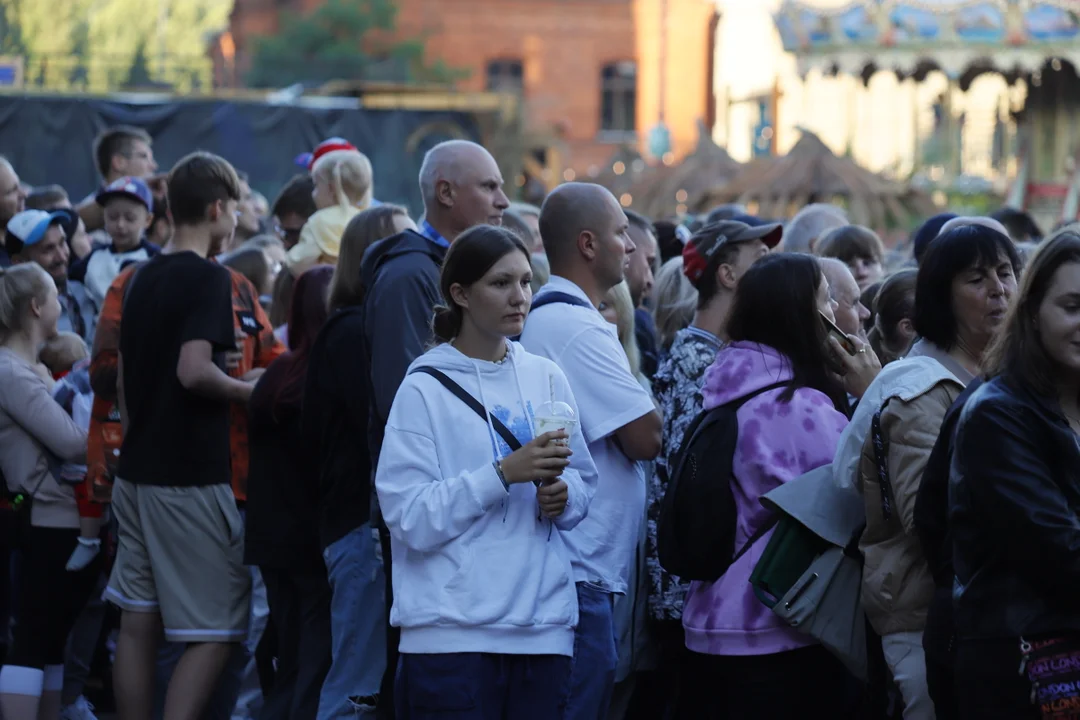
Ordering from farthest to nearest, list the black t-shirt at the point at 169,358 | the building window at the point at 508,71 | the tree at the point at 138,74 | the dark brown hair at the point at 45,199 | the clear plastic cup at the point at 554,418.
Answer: the building window at the point at 508,71
the tree at the point at 138,74
the dark brown hair at the point at 45,199
the black t-shirt at the point at 169,358
the clear plastic cup at the point at 554,418

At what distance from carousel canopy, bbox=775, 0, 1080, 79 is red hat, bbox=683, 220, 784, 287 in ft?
79.7

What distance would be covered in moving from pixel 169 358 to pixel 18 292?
113 centimetres

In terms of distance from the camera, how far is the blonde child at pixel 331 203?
6.84 meters

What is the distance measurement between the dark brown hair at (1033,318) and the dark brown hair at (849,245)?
336cm

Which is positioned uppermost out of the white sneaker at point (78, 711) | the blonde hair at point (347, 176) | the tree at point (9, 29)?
the tree at point (9, 29)

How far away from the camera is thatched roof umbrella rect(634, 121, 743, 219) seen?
→ 22.8 m

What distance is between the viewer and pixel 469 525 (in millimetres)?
4102

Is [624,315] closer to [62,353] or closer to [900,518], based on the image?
[900,518]

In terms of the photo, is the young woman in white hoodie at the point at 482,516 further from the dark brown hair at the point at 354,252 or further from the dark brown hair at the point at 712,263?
the dark brown hair at the point at 354,252

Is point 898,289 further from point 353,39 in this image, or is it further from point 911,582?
point 353,39

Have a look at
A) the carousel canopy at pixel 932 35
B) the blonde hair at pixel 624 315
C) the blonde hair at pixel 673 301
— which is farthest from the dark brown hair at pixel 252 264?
the carousel canopy at pixel 932 35

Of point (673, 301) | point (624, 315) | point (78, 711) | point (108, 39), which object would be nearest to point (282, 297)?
point (673, 301)

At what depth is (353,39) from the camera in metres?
48.1

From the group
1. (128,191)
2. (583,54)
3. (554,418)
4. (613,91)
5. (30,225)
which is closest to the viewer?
(554,418)
